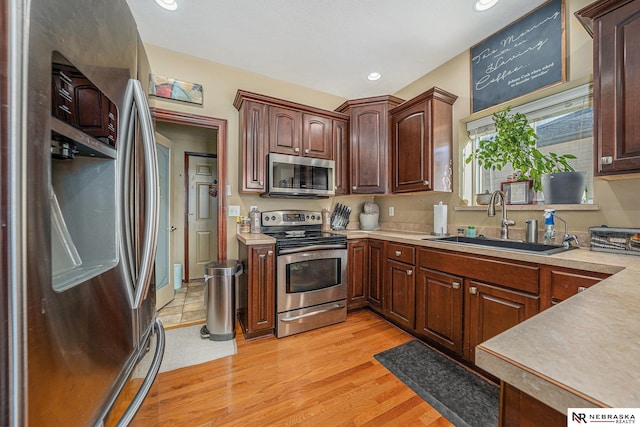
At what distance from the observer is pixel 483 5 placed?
198 cm

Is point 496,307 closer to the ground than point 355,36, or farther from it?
closer to the ground

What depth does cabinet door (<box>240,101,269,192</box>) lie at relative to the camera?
8.38 ft

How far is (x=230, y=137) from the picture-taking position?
2.84 m

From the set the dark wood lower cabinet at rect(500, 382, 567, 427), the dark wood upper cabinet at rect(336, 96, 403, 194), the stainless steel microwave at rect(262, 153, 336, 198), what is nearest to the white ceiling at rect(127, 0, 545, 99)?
the dark wood upper cabinet at rect(336, 96, 403, 194)

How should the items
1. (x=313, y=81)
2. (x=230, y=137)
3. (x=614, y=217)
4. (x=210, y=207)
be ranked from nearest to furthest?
(x=614, y=217)
(x=230, y=137)
(x=313, y=81)
(x=210, y=207)

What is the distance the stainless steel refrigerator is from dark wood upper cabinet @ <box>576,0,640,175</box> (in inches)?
86.9

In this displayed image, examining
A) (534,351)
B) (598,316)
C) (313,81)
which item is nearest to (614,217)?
(598,316)

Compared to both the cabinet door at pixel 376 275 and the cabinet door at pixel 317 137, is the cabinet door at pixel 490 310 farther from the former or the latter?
the cabinet door at pixel 317 137

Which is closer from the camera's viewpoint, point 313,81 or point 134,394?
point 134,394

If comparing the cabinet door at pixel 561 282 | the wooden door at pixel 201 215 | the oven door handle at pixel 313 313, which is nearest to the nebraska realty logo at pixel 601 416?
the cabinet door at pixel 561 282

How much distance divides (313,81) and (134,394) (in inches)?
128

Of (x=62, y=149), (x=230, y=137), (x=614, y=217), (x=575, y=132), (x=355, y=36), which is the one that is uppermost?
(x=355, y=36)

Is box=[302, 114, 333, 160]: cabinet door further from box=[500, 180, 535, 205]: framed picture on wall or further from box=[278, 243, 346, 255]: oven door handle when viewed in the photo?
box=[500, 180, 535, 205]: framed picture on wall

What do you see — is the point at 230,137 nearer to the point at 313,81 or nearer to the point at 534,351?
the point at 313,81
